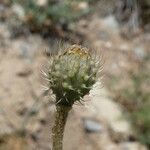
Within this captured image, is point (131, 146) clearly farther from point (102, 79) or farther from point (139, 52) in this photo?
point (139, 52)

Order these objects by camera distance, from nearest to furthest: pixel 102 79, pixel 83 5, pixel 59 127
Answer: pixel 59 127
pixel 102 79
pixel 83 5

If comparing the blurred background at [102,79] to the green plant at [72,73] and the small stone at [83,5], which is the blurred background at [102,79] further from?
the green plant at [72,73]

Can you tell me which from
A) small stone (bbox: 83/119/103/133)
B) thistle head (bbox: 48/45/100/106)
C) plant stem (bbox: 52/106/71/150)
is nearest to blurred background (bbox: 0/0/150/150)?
small stone (bbox: 83/119/103/133)

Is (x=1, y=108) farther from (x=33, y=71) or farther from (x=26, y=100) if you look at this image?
(x=33, y=71)

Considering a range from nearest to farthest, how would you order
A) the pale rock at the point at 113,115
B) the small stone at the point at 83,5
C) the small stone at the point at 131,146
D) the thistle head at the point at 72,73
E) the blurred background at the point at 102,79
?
the thistle head at the point at 72,73 → the blurred background at the point at 102,79 → the small stone at the point at 131,146 → the pale rock at the point at 113,115 → the small stone at the point at 83,5

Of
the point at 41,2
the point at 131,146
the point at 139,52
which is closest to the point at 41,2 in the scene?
the point at 41,2

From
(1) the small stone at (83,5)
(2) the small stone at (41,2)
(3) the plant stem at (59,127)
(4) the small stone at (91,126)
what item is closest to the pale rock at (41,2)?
(2) the small stone at (41,2)
